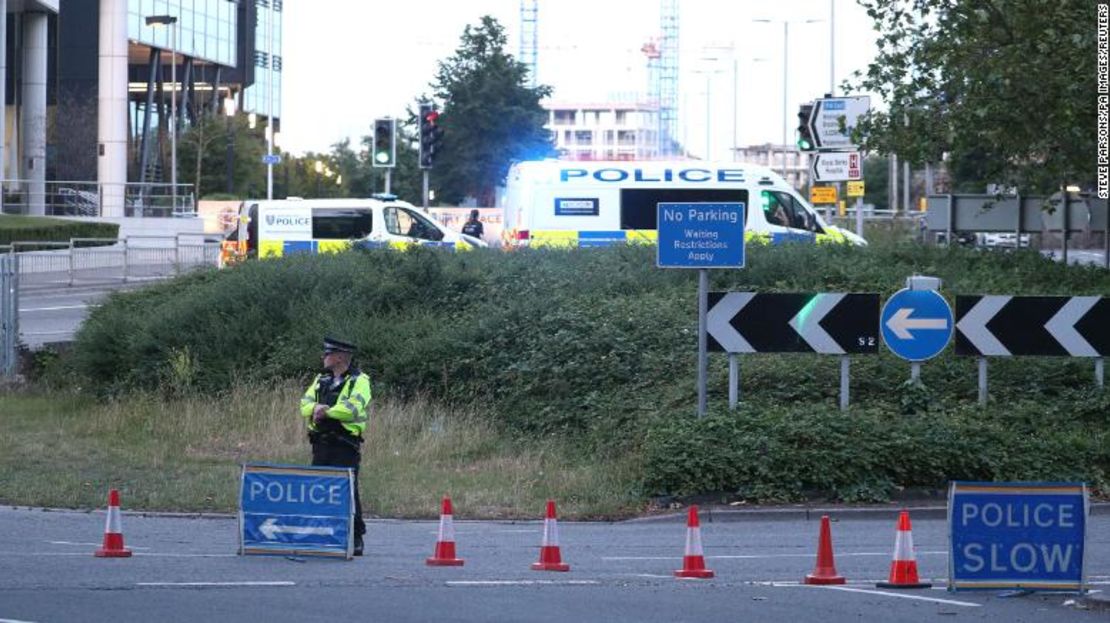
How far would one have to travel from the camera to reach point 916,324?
18.5 m

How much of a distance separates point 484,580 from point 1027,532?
375 centimetres

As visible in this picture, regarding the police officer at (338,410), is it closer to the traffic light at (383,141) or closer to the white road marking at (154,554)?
the white road marking at (154,554)

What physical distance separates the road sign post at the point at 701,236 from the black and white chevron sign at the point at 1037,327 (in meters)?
2.85

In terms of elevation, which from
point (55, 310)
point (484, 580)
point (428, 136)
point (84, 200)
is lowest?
point (484, 580)

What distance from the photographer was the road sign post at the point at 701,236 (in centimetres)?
1786

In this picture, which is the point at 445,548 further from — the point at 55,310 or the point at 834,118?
the point at 55,310

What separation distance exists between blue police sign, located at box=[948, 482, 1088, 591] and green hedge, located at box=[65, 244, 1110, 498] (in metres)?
5.73

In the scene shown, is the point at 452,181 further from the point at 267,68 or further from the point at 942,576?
the point at 942,576

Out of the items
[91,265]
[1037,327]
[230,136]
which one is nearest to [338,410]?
[1037,327]

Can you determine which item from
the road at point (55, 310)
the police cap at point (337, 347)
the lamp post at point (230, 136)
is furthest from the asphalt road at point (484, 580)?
the lamp post at point (230, 136)

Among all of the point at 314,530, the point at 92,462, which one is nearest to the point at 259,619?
the point at 314,530

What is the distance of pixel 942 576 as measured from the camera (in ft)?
41.4

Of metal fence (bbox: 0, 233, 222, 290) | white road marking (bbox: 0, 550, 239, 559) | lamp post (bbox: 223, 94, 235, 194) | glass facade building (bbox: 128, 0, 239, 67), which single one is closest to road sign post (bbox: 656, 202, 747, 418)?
white road marking (bbox: 0, 550, 239, 559)

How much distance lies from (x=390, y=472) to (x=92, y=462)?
11.6ft
